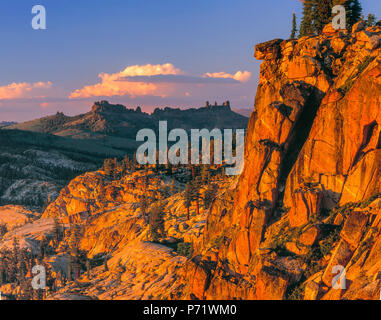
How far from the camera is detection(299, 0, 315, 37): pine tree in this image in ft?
266

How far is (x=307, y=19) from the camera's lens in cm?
8375

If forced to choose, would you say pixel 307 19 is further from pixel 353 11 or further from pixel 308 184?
pixel 308 184

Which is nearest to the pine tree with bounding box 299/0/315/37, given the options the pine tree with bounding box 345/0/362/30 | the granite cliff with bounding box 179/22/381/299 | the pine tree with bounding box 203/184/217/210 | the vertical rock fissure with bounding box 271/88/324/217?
the pine tree with bounding box 345/0/362/30

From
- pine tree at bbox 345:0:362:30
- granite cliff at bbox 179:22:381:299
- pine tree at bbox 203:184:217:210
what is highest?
pine tree at bbox 345:0:362:30

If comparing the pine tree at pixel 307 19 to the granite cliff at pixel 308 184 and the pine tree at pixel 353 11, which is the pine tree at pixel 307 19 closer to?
the pine tree at pixel 353 11

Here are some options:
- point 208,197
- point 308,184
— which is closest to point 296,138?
point 308,184

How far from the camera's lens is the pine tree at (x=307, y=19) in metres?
81.0

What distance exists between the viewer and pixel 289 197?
47250 mm

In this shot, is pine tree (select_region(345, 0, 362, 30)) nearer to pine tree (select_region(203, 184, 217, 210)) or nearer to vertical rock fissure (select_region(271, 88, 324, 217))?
vertical rock fissure (select_region(271, 88, 324, 217))

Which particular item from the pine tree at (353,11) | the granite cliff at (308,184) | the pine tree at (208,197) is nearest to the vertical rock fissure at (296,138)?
the granite cliff at (308,184)

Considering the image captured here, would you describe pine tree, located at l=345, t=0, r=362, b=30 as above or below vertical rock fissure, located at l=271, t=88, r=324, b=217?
above

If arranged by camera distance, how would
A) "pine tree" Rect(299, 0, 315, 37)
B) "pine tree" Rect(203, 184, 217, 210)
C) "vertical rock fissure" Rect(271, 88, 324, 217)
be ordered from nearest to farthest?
1. "vertical rock fissure" Rect(271, 88, 324, 217)
2. "pine tree" Rect(299, 0, 315, 37)
3. "pine tree" Rect(203, 184, 217, 210)

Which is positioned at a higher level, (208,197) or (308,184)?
(308,184)
